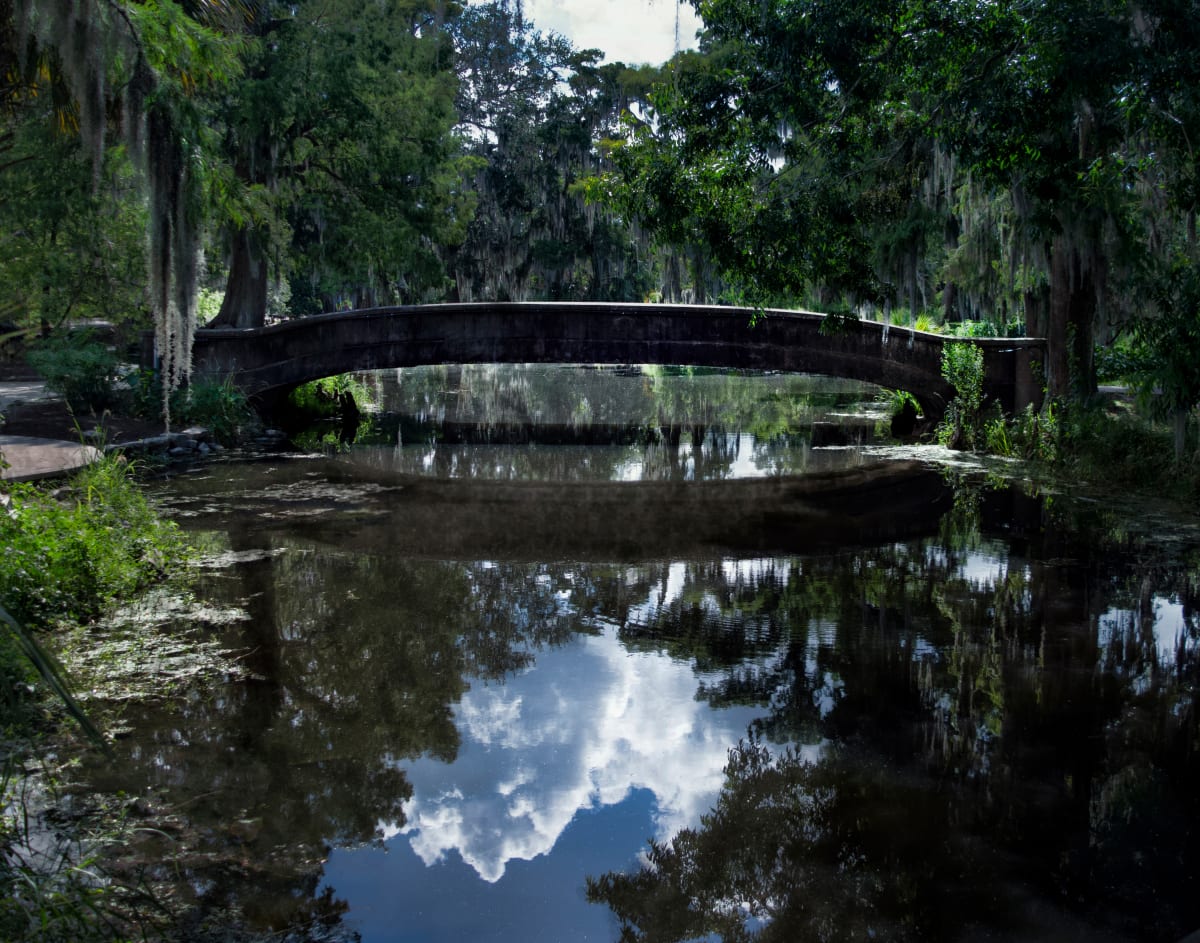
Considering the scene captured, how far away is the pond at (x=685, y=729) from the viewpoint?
4590 mm

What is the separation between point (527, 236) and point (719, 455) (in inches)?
1102

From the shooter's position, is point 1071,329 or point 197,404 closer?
point 1071,329

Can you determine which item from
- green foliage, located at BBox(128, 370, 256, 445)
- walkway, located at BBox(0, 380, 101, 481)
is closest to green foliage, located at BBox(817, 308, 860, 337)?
walkway, located at BBox(0, 380, 101, 481)

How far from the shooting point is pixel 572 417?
25391 mm

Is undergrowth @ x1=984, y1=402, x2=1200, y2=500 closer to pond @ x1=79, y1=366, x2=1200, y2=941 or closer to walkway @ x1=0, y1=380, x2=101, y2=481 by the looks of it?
pond @ x1=79, y1=366, x2=1200, y2=941

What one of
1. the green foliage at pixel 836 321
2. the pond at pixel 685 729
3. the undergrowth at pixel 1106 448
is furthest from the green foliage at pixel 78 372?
the undergrowth at pixel 1106 448

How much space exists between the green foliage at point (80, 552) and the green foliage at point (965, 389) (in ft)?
44.5

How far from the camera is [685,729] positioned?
6.51 metres

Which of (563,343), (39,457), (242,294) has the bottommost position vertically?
(39,457)

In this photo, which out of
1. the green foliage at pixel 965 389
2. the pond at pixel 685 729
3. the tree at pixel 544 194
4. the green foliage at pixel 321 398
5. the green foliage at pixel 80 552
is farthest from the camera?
the tree at pixel 544 194

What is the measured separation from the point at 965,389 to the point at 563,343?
771 cm

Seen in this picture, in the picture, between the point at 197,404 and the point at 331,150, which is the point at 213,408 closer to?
the point at 197,404

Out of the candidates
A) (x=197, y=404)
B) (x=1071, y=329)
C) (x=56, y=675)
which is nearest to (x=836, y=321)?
(x=1071, y=329)

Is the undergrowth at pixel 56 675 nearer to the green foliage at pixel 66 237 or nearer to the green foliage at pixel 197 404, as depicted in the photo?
the green foliage at pixel 197 404
